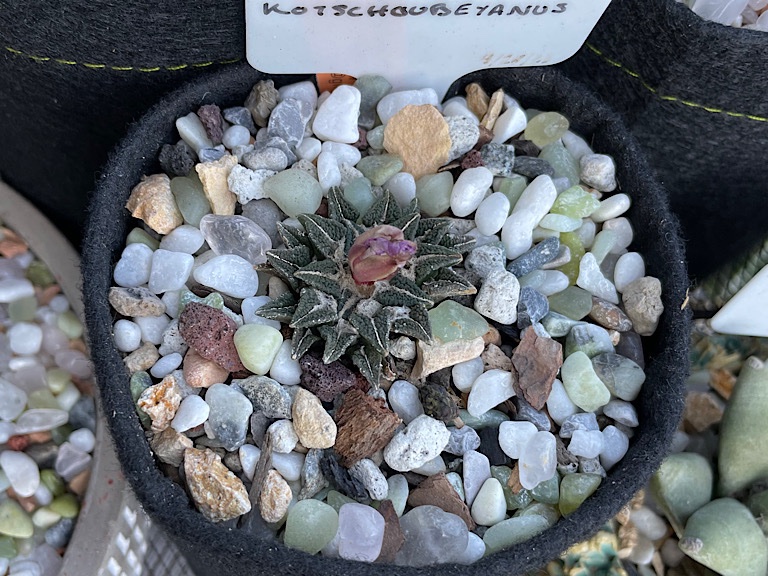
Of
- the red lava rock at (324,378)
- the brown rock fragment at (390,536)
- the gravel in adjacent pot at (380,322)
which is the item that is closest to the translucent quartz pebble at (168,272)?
the gravel in adjacent pot at (380,322)

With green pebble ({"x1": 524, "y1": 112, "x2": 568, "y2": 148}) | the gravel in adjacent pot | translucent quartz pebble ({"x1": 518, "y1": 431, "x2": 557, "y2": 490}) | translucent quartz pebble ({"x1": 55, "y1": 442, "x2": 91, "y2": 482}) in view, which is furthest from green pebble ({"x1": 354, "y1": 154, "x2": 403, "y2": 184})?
translucent quartz pebble ({"x1": 55, "y1": 442, "x2": 91, "y2": 482})

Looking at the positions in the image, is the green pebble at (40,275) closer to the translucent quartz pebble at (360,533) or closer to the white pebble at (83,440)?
the white pebble at (83,440)

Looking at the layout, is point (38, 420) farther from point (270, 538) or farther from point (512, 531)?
point (512, 531)

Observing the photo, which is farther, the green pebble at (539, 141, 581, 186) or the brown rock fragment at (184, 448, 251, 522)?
the green pebble at (539, 141, 581, 186)

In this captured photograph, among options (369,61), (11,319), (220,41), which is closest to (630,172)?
(369,61)

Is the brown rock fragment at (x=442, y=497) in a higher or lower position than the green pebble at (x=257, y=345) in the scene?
lower

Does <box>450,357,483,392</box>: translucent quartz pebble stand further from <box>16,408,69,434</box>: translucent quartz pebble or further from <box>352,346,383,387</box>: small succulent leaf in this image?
<box>16,408,69,434</box>: translucent quartz pebble
